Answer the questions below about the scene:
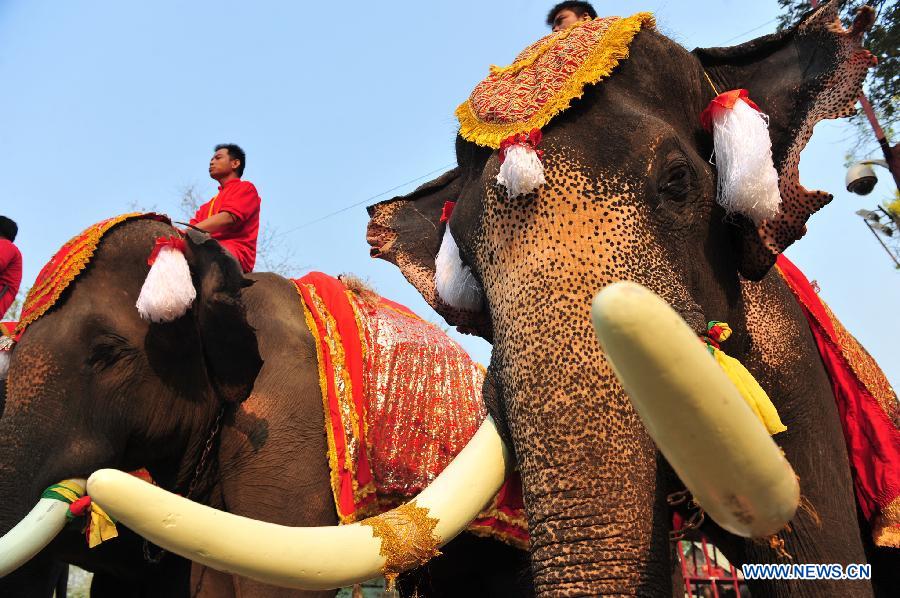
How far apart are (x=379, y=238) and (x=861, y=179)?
220 inches

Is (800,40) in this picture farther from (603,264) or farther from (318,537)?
(318,537)

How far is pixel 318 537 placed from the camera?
2.03 m

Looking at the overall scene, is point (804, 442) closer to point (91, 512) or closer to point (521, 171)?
point (521, 171)

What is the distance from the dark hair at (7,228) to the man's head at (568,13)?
15.4ft

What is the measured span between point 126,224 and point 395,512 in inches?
115

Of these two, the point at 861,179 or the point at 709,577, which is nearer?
the point at 861,179

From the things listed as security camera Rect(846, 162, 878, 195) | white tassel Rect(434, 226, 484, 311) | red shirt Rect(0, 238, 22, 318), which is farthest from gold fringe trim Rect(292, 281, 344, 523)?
security camera Rect(846, 162, 878, 195)

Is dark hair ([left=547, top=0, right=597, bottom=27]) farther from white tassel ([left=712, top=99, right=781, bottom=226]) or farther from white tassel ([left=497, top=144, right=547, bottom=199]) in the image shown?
white tassel ([left=497, top=144, right=547, bottom=199])

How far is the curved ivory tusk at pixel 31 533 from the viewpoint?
3.57 metres

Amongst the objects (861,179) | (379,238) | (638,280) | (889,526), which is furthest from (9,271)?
(861,179)

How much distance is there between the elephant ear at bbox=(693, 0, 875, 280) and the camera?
107 inches

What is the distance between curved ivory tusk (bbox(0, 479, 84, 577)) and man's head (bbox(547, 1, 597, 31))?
117 inches

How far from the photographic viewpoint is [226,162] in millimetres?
5922

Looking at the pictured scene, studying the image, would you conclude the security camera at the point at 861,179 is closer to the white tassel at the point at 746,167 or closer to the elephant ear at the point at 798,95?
the elephant ear at the point at 798,95
